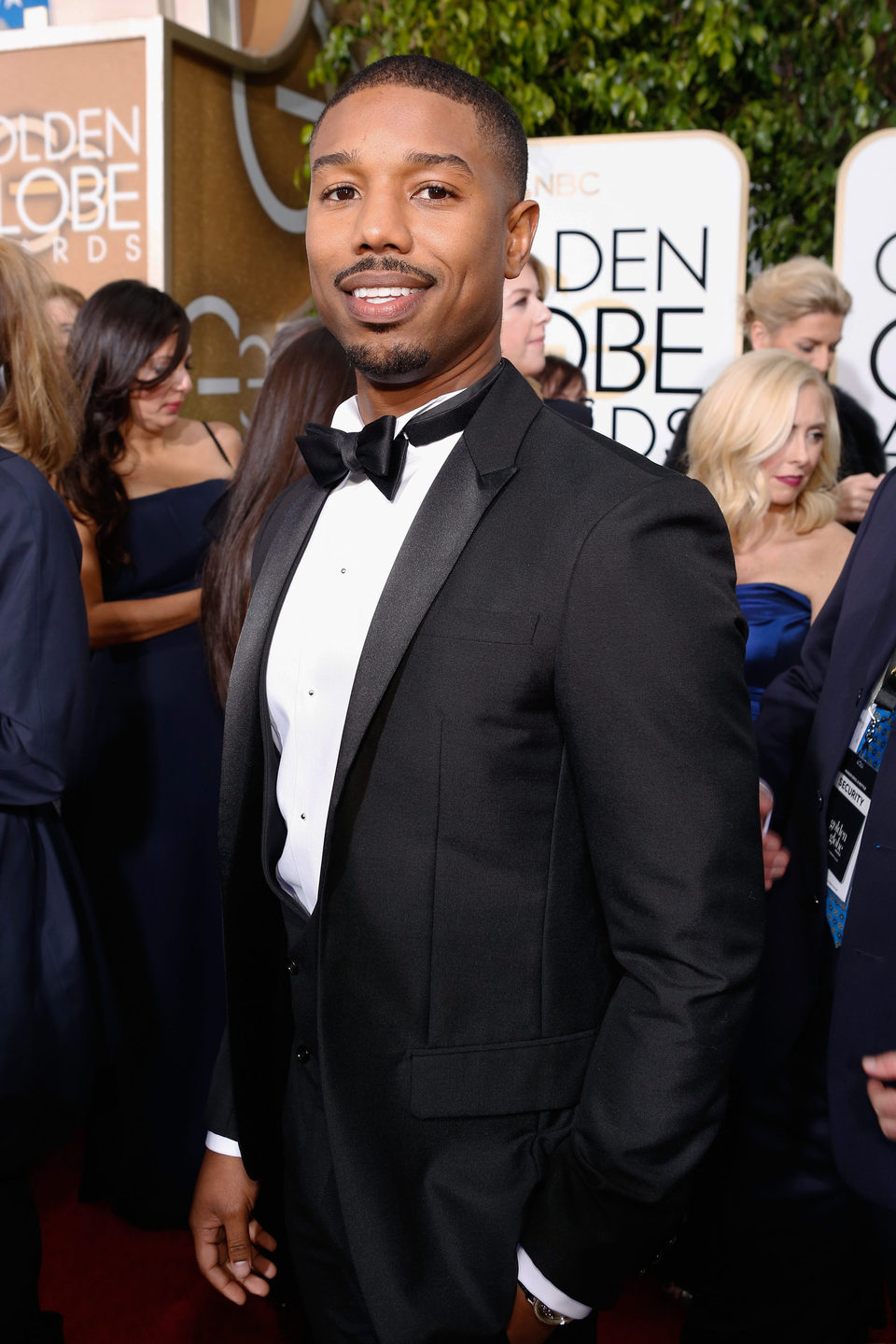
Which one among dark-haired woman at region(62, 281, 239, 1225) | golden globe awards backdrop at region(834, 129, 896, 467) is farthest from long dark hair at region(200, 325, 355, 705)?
golden globe awards backdrop at region(834, 129, 896, 467)

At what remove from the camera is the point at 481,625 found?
0.97 meters

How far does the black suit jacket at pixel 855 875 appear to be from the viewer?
1262 mm

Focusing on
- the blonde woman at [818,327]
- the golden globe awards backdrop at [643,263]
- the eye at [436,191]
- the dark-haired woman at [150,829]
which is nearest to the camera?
the eye at [436,191]

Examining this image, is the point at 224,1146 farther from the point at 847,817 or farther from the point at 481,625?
the point at 847,817

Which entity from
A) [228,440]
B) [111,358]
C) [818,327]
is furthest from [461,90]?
[818,327]

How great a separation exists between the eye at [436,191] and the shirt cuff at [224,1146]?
3.38ft

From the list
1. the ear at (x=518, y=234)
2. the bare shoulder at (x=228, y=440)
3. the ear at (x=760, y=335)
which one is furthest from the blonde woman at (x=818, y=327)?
the ear at (x=518, y=234)

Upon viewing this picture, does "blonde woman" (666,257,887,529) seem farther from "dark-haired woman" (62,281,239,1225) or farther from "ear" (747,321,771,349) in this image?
"dark-haired woman" (62,281,239,1225)

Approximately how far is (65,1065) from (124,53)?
394 cm

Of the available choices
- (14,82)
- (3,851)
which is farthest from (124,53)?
(3,851)

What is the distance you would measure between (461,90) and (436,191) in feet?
0.36

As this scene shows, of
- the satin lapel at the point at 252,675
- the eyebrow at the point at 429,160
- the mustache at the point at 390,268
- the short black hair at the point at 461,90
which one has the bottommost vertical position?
the satin lapel at the point at 252,675

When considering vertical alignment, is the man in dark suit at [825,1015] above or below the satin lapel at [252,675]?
below

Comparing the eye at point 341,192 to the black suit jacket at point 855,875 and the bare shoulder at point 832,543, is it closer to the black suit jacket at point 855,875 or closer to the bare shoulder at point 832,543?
the black suit jacket at point 855,875
